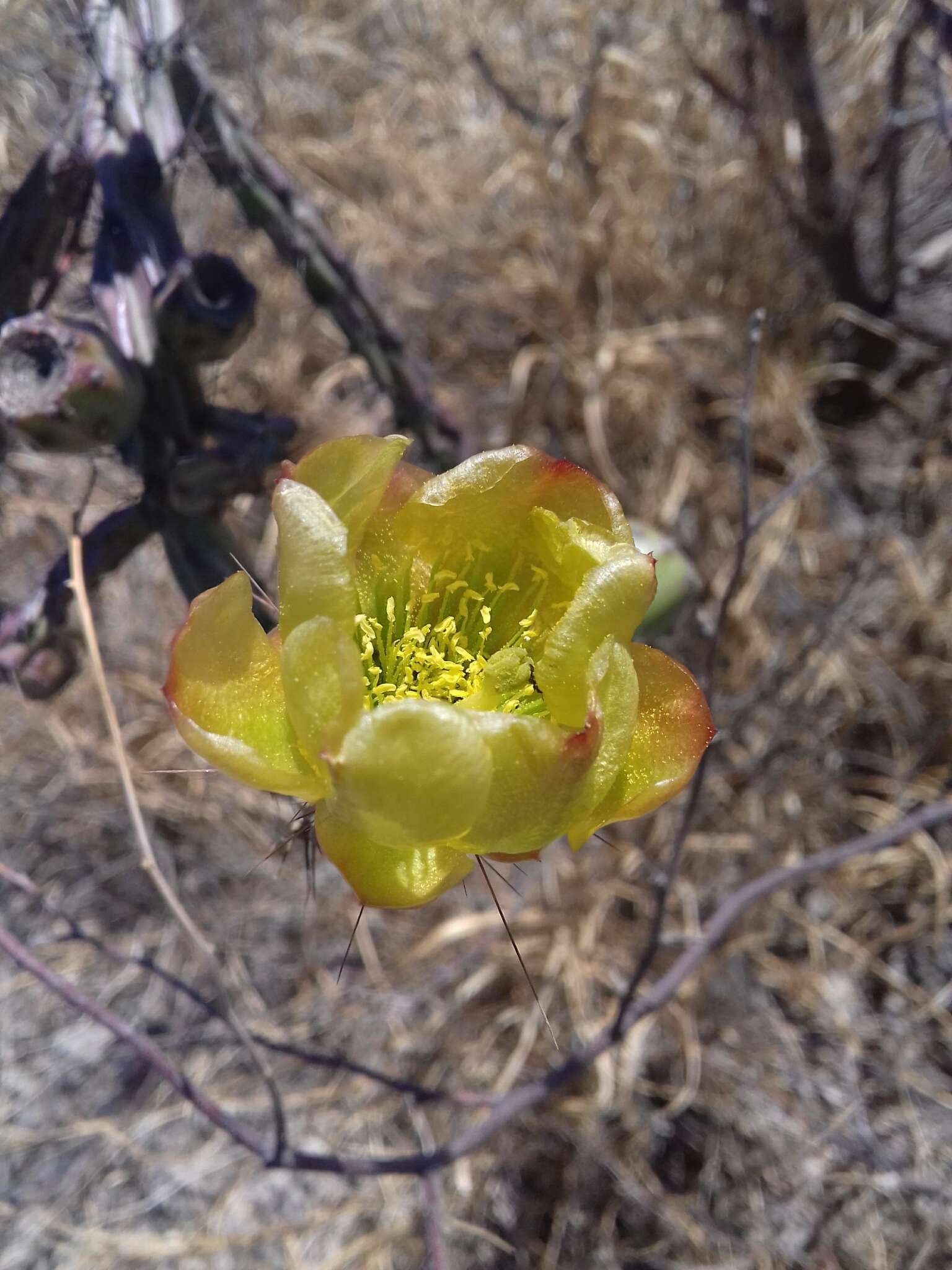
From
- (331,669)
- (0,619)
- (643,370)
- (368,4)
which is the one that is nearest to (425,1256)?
(0,619)

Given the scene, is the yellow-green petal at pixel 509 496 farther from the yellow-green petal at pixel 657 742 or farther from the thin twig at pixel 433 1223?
the thin twig at pixel 433 1223

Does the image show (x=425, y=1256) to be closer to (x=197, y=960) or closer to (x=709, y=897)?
(x=197, y=960)

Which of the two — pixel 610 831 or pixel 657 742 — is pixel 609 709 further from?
pixel 610 831

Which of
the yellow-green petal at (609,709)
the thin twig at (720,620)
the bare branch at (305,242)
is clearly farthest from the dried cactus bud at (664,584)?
the yellow-green petal at (609,709)

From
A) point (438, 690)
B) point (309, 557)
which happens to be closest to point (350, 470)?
point (309, 557)

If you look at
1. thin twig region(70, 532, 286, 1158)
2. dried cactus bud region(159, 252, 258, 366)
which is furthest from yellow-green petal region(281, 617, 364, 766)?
dried cactus bud region(159, 252, 258, 366)

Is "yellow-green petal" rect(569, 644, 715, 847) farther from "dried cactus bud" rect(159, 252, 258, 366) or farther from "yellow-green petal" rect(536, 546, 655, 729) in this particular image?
"dried cactus bud" rect(159, 252, 258, 366)
